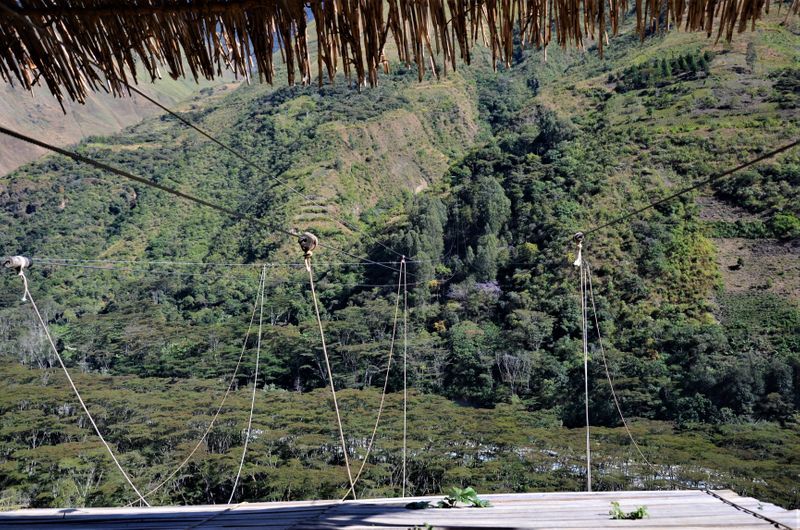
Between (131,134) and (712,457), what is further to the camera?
(131,134)

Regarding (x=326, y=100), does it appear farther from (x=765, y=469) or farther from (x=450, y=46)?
A: (x=450, y=46)

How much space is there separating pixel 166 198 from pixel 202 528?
2915 cm

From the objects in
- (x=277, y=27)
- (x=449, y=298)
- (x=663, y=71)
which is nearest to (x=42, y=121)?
(x=449, y=298)

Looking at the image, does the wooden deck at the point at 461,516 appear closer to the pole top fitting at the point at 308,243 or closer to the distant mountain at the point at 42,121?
the pole top fitting at the point at 308,243

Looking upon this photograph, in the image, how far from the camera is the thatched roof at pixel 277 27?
4.00ft

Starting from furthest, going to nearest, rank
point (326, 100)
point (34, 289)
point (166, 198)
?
1. point (326, 100)
2. point (166, 198)
3. point (34, 289)

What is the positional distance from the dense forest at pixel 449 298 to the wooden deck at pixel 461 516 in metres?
11.2

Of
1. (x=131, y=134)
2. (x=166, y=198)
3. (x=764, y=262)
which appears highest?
(x=131, y=134)

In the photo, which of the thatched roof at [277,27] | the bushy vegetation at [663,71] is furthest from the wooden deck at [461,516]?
the bushy vegetation at [663,71]

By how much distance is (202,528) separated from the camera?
4.87 feet

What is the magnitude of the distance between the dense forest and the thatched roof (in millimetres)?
11618

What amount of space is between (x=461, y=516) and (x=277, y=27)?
1100 millimetres

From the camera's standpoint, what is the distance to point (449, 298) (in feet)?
71.7

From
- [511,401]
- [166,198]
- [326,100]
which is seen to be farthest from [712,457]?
[326,100]
